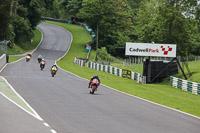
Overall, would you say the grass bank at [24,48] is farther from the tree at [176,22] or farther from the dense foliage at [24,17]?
the tree at [176,22]

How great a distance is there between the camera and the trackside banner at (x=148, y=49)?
40531mm

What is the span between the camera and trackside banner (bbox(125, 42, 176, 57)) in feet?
133

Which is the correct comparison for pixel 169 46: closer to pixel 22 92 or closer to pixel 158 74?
pixel 158 74

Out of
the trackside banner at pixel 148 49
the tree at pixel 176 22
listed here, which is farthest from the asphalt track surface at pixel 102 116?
the tree at pixel 176 22

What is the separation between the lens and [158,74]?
137 feet

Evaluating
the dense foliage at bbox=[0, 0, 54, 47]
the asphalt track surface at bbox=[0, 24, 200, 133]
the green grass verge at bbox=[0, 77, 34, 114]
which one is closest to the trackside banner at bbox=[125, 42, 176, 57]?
the green grass verge at bbox=[0, 77, 34, 114]

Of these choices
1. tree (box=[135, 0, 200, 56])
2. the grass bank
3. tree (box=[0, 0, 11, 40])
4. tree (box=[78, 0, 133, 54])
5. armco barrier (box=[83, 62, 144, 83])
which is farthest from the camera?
tree (box=[78, 0, 133, 54])

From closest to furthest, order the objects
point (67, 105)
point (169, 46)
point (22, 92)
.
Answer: point (67, 105) → point (22, 92) → point (169, 46)

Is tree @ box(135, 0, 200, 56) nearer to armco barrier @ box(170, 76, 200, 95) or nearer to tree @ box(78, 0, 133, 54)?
tree @ box(78, 0, 133, 54)

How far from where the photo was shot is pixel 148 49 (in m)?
40.8

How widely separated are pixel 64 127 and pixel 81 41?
270 feet

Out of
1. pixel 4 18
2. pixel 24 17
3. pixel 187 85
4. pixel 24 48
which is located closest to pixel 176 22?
pixel 4 18

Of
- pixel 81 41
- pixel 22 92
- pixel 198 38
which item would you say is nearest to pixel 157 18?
pixel 198 38

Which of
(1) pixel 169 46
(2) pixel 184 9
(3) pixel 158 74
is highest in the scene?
(2) pixel 184 9
